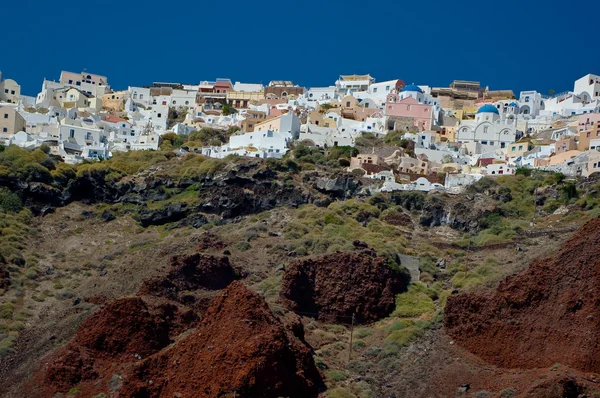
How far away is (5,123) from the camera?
81.6 metres

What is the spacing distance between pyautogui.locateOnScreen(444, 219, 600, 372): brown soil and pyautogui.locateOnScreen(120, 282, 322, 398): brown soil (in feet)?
21.0

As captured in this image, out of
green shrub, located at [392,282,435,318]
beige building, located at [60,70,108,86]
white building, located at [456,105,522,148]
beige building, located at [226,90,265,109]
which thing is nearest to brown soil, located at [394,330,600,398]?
green shrub, located at [392,282,435,318]

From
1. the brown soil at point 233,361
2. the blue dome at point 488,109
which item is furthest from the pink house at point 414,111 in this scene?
the brown soil at point 233,361

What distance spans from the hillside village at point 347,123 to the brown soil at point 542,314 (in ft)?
85.9

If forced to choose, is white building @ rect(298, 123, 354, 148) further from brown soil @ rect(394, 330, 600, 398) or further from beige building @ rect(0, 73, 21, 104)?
brown soil @ rect(394, 330, 600, 398)

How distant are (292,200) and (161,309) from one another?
21.6 metres

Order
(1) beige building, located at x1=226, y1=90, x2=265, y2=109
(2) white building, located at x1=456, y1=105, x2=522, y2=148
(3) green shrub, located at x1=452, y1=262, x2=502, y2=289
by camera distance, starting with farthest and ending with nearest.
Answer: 1. (1) beige building, located at x1=226, y1=90, x2=265, y2=109
2. (2) white building, located at x1=456, y1=105, x2=522, y2=148
3. (3) green shrub, located at x1=452, y1=262, x2=502, y2=289

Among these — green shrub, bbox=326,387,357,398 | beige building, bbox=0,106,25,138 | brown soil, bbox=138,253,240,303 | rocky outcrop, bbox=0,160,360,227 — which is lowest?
green shrub, bbox=326,387,357,398

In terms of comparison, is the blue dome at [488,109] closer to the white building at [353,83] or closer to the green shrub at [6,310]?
the white building at [353,83]

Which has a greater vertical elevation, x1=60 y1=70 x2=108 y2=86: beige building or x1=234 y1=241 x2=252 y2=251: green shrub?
x1=60 y1=70 x2=108 y2=86: beige building

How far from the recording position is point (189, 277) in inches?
1834

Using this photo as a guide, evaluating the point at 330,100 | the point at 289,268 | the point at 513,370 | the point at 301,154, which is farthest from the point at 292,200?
the point at 330,100

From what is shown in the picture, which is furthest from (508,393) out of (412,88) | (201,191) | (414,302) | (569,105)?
(412,88)

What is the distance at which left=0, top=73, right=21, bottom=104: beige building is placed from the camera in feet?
334
